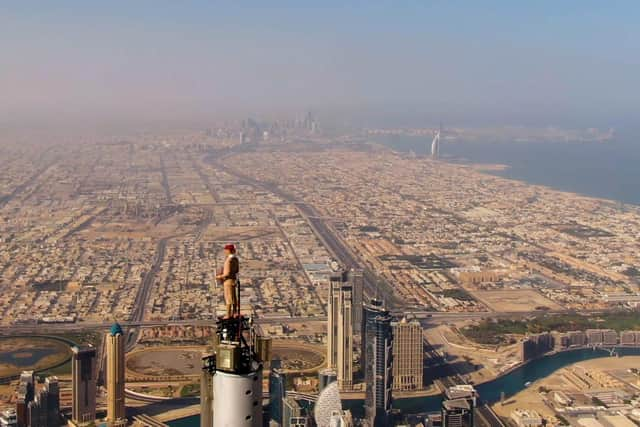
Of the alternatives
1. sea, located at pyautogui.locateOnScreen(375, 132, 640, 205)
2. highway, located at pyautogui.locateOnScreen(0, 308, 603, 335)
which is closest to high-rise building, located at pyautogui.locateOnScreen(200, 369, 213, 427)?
highway, located at pyautogui.locateOnScreen(0, 308, 603, 335)

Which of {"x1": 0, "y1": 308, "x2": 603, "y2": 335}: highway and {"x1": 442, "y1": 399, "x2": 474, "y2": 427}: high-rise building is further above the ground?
{"x1": 442, "y1": 399, "x2": 474, "y2": 427}: high-rise building

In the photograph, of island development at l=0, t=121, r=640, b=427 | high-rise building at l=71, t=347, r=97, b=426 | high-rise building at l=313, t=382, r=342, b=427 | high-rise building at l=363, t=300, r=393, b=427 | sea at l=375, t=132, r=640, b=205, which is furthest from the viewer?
sea at l=375, t=132, r=640, b=205

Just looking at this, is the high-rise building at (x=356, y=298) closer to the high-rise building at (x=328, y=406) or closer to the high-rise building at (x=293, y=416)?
the high-rise building at (x=293, y=416)

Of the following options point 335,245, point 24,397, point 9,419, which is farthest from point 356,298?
point 335,245

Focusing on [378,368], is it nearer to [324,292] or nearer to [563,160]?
[324,292]

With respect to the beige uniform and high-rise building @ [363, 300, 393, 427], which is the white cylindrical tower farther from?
high-rise building @ [363, 300, 393, 427]

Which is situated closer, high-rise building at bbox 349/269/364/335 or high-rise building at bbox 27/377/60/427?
high-rise building at bbox 27/377/60/427

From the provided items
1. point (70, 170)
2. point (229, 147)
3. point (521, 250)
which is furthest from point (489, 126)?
point (521, 250)
